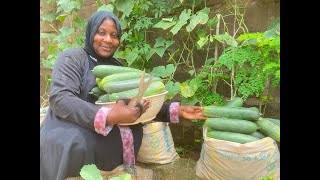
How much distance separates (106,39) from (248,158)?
2.97ft

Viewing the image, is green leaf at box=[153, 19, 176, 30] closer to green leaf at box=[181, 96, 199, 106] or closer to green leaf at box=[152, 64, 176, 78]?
green leaf at box=[152, 64, 176, 78]

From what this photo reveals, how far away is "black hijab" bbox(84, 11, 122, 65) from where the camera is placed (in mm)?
1986

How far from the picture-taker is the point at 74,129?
1965 mm

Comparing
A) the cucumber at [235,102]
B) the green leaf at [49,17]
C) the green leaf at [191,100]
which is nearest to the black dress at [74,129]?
the green leaf at [191,100]

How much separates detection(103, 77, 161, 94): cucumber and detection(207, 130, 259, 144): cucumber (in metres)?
0.40

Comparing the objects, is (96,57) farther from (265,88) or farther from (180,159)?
(265,88)

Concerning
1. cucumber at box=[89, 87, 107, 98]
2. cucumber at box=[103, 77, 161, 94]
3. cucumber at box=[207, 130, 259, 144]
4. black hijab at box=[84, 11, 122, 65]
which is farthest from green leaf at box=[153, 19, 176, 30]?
cucumber at box=[207, 130, 259, 144]

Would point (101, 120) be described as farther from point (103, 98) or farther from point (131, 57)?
point (131, 57)

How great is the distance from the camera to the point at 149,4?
2152 mm

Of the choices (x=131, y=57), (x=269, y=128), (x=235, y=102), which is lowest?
(x=269, y=128)

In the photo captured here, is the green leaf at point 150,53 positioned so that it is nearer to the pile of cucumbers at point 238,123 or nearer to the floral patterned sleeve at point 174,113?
the floral patterned sleeve at point 174,113

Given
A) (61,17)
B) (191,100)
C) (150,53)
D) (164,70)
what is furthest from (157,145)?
(61,17)

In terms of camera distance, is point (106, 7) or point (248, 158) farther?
point (106, 7)
